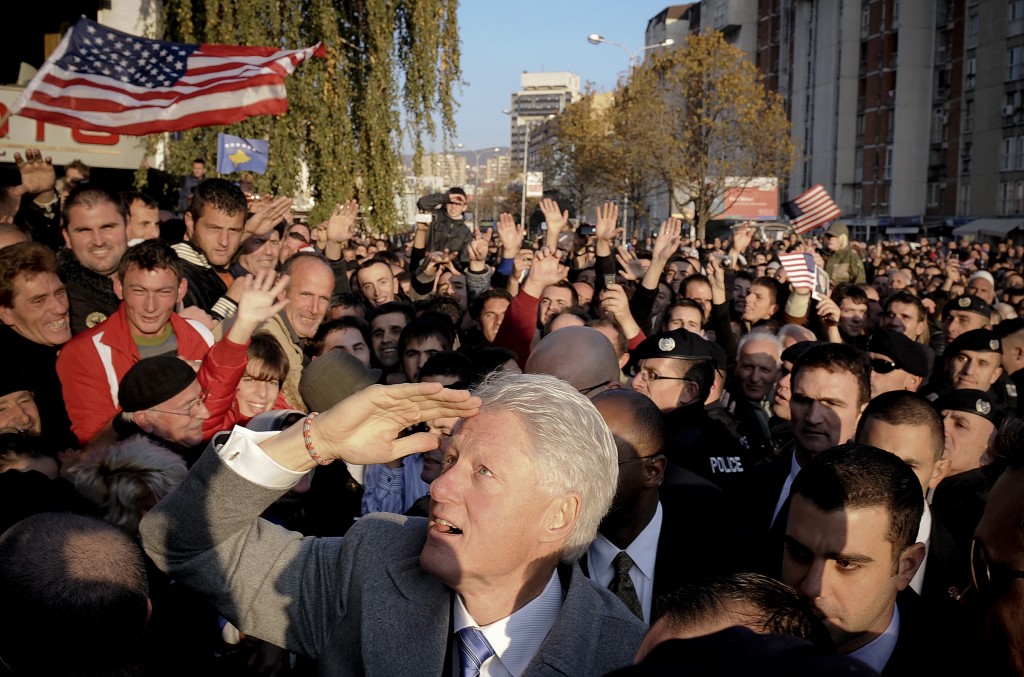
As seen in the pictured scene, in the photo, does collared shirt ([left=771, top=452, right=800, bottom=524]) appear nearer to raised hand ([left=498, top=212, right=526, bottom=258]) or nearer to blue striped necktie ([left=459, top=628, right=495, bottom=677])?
blue striped necktie ([left=459, top=628, right=495, bottom=677])

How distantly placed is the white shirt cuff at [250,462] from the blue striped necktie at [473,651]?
616 mm

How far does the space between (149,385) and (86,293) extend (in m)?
1.69

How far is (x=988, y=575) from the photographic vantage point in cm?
226

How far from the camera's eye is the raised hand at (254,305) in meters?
4.20

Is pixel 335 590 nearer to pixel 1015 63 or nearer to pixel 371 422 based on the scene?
pixel 371 422

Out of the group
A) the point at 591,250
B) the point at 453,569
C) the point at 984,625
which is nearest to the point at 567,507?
the point at 453,569

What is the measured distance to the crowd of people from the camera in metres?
2.17

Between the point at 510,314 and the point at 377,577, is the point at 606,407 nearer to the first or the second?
the point at 377,577

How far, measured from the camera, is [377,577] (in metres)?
2.37

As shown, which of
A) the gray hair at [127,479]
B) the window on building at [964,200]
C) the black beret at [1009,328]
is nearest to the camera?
the gray hair at [127,479]

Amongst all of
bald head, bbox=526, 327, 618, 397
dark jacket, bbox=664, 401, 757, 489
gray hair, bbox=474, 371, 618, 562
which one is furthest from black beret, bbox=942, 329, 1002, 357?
gray hair, bbox=474, 371, 618, 562

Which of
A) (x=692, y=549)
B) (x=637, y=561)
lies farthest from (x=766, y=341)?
(x=637, y=561)

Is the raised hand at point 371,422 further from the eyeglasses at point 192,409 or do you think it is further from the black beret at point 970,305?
the black beret at point 970,305

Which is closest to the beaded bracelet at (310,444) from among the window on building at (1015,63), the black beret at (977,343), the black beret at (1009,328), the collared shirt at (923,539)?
the collared shirt at (923,539)
